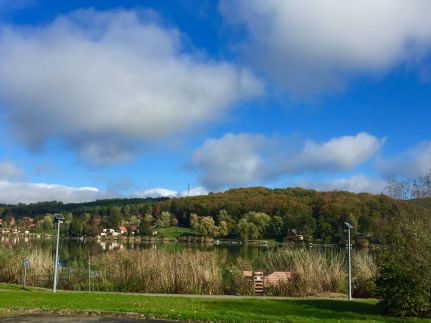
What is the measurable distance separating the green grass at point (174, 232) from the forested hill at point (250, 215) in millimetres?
2458

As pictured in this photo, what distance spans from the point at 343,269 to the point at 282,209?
111 m

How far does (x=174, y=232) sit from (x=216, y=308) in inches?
4919

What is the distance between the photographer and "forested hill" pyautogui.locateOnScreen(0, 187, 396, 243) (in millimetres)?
102625

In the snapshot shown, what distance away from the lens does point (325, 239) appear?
92312 mm

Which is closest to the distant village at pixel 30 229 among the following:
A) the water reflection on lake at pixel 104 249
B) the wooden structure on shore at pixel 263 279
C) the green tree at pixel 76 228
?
the green tree at pixel 76 228

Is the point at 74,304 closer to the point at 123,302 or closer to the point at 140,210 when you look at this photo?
the point at 123,302

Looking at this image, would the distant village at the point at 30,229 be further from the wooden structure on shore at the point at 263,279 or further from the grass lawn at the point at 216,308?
the grass lawn at the point at 216,308

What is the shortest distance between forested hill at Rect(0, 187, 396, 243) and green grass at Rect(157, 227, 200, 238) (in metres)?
2.46

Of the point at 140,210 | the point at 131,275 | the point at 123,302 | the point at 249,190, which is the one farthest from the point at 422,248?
the point at 249,190

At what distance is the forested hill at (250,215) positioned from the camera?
10262 cm

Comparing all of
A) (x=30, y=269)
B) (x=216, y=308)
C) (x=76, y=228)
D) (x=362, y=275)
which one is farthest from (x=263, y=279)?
(x=76, y=228)

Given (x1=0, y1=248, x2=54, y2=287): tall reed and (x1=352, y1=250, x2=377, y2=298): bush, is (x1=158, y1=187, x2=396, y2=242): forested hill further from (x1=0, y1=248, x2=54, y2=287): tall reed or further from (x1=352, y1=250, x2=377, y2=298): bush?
(x1=0, y1=248, x2=54, y2=287): tall reed

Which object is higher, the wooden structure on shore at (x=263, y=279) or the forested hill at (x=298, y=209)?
the forested hill at (x=298, y=209)

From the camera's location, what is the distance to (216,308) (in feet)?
45.9
